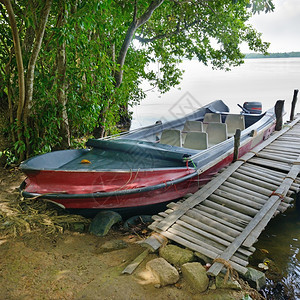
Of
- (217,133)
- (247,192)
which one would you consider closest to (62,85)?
(217,133)

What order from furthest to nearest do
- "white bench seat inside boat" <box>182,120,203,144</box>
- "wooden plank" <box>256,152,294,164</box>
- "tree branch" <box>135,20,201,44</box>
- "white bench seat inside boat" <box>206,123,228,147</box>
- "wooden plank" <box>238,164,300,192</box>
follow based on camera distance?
"tree branch" <box>135,20,201,44</box>
"white bench seat inside boat" <box>182,120,203,144</box>
"white bench seat inside boat" <box>206,123,228,147</box>
"wooden plank" <box>256,152,294,164</box>
"wooden plank" <box>238,164,300,192</box>

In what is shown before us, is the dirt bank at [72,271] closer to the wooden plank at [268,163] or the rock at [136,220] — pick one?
the rock at [136,220]

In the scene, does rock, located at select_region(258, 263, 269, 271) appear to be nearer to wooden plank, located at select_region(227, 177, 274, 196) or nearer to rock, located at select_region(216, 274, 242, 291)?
rock, located at select_region(216, 274, 242, 291)

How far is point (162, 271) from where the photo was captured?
115 inches

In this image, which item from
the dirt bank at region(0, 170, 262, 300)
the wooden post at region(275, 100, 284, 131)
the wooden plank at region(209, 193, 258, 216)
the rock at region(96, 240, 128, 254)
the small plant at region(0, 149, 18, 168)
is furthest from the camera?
the wooden post at region(275, 100, 284, 131)

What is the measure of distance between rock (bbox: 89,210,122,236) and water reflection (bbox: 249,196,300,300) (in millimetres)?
2077

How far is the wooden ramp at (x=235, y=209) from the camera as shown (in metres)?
3.35

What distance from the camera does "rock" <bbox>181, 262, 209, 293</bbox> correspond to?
9.31ft

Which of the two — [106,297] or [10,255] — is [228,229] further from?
[10,255]

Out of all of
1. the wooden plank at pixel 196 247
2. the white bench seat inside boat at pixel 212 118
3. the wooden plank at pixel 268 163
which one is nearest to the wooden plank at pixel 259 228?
the wooden plank at pixel 196 247

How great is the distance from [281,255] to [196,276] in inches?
77.6

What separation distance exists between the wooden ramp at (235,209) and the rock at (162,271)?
0.39m

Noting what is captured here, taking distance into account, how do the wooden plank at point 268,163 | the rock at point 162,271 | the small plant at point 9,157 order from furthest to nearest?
the small plant at point 9,157
the wooden plank at point 268,163
the rock at point 162,271

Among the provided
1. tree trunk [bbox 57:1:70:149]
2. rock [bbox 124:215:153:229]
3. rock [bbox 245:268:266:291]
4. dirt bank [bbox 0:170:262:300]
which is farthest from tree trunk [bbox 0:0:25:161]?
rock [bbox 245:268:266:291]
